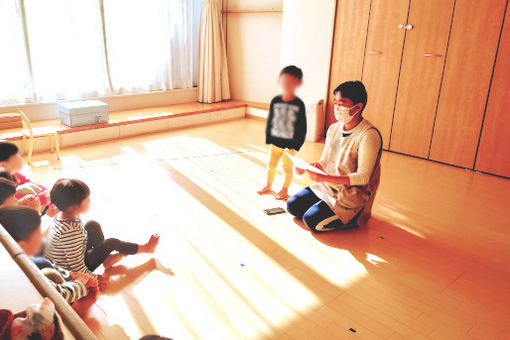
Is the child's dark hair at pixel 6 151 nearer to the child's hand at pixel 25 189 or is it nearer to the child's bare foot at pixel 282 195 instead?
the child's hand at pixel 25 189

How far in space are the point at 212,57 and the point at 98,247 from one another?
453 centimetres

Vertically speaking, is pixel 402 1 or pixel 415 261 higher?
pixel 402 1

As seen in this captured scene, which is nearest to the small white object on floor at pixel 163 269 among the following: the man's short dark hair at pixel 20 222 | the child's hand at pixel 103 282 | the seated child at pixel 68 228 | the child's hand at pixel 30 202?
the child's hand at pixel 103 282

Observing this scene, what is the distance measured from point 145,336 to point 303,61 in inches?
169

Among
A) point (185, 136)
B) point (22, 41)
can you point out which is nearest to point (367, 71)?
point (185, 136)

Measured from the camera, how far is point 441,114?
13.7 ft

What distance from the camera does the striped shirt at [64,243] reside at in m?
1.76

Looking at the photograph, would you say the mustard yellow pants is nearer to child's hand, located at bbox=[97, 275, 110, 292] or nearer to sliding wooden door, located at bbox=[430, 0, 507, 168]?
child's hand, located at bbox=[97, 275, 110, 292]

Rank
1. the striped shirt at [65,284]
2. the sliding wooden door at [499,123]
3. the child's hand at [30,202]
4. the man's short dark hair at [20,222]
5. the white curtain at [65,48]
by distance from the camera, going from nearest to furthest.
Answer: the man's short dark hair at [20,222] < the striped shirt at [65,284] < the child's hand at [30,202] < the sliding wooden door at [499,123] < the white curtain at [65,48]

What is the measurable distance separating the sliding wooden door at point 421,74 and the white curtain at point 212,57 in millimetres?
2860

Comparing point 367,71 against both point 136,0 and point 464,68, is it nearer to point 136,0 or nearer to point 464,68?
point 464,68

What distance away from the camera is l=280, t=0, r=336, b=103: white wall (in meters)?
4.91

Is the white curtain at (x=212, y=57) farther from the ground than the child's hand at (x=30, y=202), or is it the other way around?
the white curtain at (x=212, y=57)

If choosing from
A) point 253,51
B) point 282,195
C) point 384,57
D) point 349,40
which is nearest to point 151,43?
point 253,51
